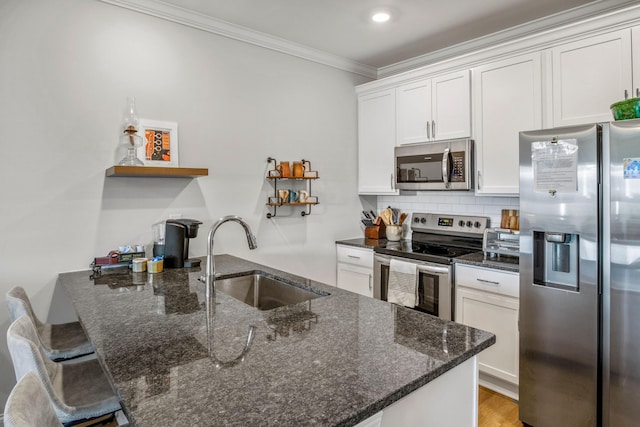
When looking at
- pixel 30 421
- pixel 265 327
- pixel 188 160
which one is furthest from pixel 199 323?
pixel 188 160

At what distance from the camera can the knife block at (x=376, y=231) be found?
3.63 m

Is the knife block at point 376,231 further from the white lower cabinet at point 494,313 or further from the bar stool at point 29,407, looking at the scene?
the bar stool at point 29,407

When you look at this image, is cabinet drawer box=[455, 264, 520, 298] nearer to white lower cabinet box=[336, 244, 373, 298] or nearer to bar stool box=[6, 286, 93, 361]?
white lower cabinet box=[336, 244, 373, 298]

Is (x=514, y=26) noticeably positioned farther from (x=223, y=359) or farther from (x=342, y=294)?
(x=223, y=359)

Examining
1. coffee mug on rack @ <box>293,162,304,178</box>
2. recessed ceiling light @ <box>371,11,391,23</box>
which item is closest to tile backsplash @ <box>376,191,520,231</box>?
coffee mug on rack @ <box>293,162,304,178</box>

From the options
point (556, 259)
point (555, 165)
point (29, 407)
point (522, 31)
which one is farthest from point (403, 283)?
point (29, 407)

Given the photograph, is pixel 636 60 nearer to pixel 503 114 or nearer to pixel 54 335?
pixel 503 114

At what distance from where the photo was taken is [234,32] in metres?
2.81

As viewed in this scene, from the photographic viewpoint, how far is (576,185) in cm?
188

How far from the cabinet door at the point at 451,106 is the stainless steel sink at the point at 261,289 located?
182 cm

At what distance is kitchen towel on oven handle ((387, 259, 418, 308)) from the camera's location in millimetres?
2830

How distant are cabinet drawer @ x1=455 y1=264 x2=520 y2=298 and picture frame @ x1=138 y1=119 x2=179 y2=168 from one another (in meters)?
2.10

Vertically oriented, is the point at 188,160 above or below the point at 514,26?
below

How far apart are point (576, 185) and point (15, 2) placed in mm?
3066
